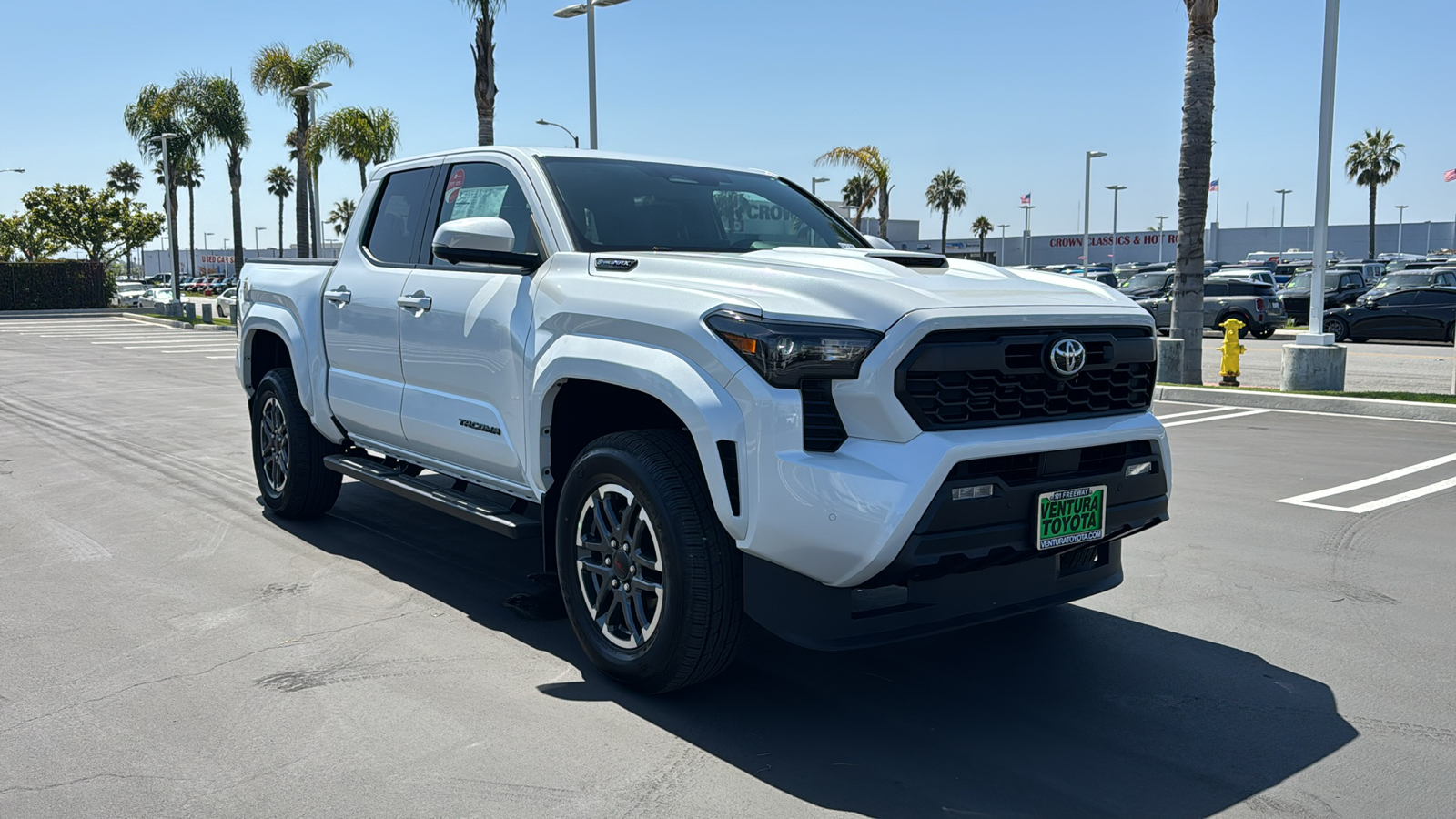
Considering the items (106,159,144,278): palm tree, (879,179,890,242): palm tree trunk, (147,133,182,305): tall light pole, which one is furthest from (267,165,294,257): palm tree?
(879,179,890,242): palm tree trunk

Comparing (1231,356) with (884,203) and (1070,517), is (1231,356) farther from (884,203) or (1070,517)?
(884,203)

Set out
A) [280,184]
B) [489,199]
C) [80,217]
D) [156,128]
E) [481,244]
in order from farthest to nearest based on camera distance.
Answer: [280,184], [80,217], [156,128], [489,199], [481,244]

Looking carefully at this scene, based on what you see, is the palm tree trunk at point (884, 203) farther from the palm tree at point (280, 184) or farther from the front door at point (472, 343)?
the palm tree at point (280, 184)

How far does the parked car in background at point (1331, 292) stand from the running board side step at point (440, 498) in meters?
28.3

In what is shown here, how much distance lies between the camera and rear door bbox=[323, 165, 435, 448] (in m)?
5.45

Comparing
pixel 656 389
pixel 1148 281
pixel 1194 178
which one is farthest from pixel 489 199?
pixel 1148 281

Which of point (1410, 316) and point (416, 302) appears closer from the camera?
point (416, 302)

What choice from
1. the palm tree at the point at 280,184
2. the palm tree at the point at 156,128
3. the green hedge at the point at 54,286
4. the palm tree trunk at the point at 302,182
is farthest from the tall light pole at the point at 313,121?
the palm tree at the point at 280,184

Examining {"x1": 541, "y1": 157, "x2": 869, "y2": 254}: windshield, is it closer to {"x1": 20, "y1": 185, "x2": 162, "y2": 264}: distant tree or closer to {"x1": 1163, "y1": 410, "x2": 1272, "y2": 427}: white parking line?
{"x1": 1163, "y1": 410, "x2": 1272, "y2": 427}: white parking line

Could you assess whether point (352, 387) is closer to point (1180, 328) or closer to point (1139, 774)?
point (1139, 774)

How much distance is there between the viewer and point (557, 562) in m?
4.30

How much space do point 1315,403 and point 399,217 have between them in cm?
1099

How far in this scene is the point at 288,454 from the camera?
6.55 metres

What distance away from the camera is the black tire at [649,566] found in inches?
144
